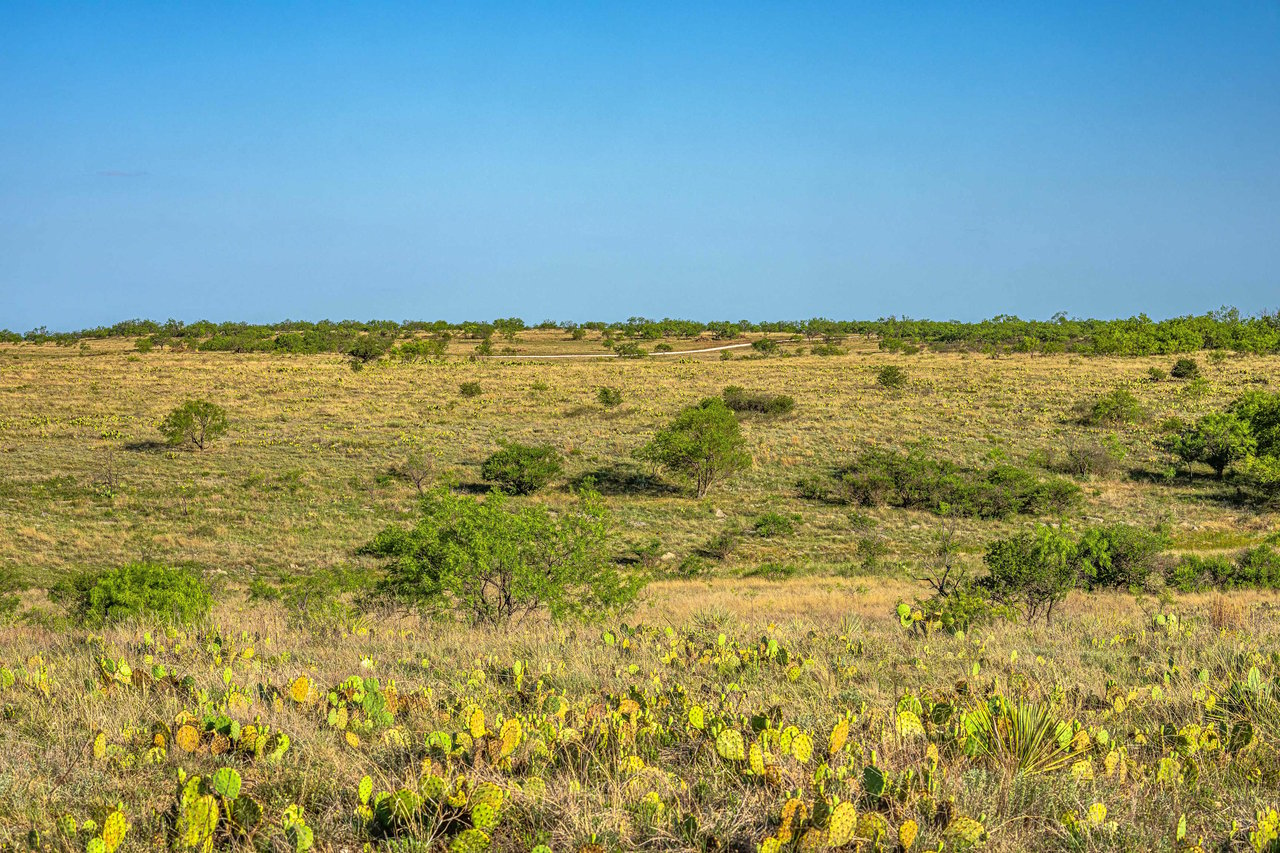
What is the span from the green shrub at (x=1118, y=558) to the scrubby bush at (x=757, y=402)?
24.4 m

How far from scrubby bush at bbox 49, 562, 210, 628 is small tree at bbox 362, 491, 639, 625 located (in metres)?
2.90

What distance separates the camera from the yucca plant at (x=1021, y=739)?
12.7 feet

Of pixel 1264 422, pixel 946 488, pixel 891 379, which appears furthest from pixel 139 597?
pixel 891 379

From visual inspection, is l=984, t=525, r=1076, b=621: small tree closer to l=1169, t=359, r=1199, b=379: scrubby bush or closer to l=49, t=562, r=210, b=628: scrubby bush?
l=49, t=562, r=210, b=628: scrubby bush

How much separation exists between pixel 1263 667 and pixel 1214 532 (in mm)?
20488

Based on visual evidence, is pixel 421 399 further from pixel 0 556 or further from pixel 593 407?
pixel 0 556

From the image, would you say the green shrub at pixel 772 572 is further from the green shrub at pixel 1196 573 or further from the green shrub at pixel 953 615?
the green shrub at pixel 1196 573

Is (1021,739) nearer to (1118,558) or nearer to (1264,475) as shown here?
(1118,558)

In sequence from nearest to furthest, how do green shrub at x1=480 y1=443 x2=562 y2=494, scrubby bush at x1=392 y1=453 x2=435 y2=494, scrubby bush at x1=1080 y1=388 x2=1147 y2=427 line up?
1. green shrub at x1=480 y1=443 x2=562 y2=494
2. scrubby bush at x1=392 y1=453 x2=435 y2=494
3. scrubby bush at x1=1080 y1=388 x2=1147 y2=427

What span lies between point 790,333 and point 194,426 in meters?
89.3

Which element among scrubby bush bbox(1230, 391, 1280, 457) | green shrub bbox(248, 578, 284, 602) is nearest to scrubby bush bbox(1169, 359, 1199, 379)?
scrubby bush bbox(1230, 391, 1280, 457)

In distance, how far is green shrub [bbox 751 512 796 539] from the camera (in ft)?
76.8

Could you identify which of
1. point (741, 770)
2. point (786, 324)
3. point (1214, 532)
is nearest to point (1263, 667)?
point (741, 770)

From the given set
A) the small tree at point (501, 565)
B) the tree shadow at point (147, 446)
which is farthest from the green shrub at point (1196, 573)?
the tree shadow at point (147, 446)
